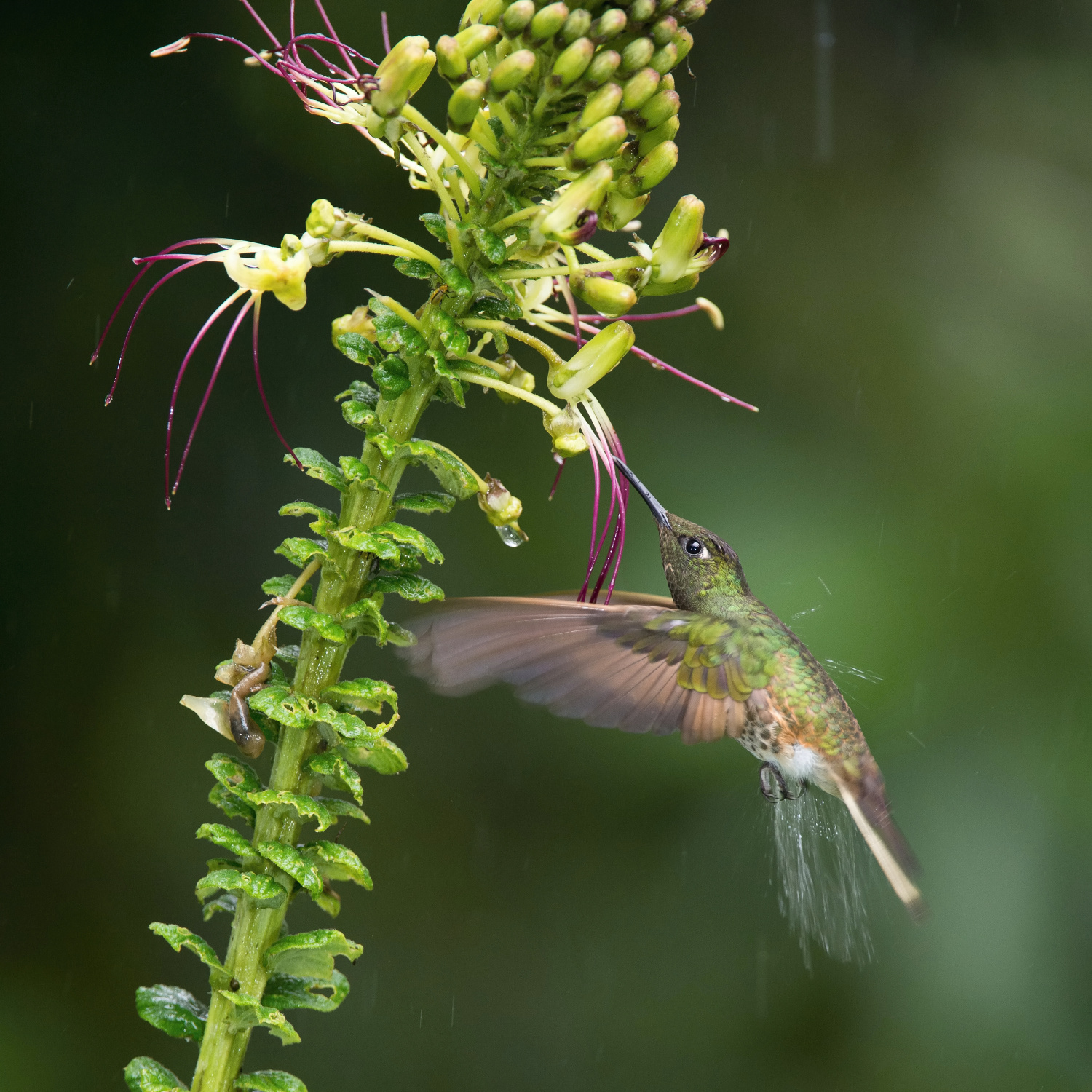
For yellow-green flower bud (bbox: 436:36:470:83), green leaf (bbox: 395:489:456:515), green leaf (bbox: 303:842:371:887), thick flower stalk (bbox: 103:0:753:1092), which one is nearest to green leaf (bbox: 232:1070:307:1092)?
thick flower stalk (bbox: 103:0:753:1092)

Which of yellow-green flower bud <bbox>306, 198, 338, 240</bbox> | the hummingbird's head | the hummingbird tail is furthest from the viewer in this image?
the hummingbird's head

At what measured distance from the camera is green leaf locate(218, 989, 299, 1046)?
141 centimetres

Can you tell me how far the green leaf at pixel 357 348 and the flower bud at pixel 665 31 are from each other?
0.55 meters

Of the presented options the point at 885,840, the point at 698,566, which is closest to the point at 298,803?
the point at 698,566

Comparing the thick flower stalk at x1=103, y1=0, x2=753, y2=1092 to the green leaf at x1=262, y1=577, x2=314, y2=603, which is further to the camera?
the green leaf at x1=262, y1=577, x2=314, y2=603

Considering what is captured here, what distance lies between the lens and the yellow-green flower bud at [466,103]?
54.7 inches

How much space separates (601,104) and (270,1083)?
129 cm

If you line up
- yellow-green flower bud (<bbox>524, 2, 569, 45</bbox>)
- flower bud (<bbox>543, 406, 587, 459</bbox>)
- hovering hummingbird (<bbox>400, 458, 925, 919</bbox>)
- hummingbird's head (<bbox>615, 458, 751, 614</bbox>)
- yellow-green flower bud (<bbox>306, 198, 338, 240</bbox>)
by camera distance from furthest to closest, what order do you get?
hummingbird's head (<bbox>615, 458, 751, 614</bbox>) → hovering hummingbird (<bbox>400, 458, 925, 919</bbox>) → flower bud (<bbox>543, 406, 587, 459</bbox>) → yellow-green flower bud (<bbox>306, 198, 338, 240</bbox>) → yellow-green flower bud (<bbox>524, 2, 569, 45</bbox>)

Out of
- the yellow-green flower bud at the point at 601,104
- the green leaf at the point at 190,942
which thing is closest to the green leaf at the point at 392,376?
the yellow-green flower bud at the point at 601,104

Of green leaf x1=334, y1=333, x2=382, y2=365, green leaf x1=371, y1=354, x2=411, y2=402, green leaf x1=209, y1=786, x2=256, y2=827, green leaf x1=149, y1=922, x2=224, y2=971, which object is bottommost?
green leaf x1=149, y1=922, x2=224, y2=971

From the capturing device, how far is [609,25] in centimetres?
139

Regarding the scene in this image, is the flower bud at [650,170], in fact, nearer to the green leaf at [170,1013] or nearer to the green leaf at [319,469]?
the green leaf at [319,469]

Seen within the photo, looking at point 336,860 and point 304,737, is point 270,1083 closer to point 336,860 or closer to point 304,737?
point 336,860

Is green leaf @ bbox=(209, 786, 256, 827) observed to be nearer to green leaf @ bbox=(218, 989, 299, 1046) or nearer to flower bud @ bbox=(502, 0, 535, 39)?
green leaf @ bbox=(218, 989, 299, 1046)
